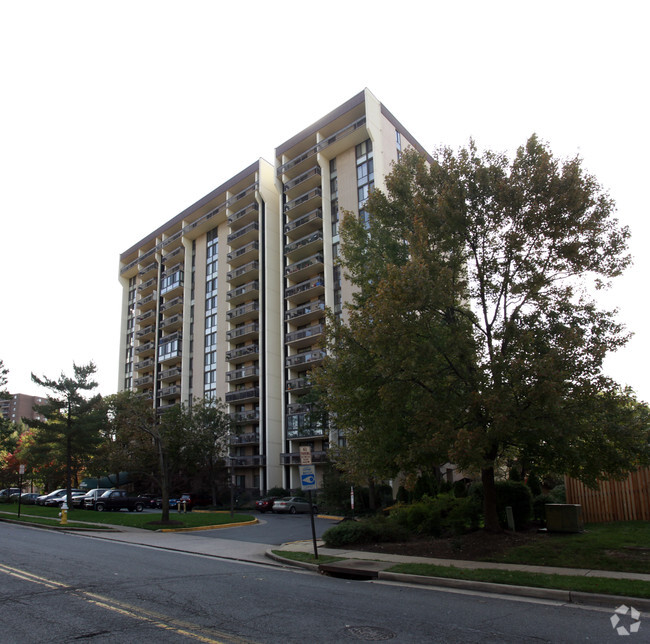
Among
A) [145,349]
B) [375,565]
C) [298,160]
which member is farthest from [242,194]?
[375,565]

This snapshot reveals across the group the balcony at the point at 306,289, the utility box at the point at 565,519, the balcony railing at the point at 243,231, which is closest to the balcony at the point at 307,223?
the balcony railing at the point at 243,231

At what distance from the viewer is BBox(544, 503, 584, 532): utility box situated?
576 inches

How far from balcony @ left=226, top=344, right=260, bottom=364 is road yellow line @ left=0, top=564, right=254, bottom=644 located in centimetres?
4133

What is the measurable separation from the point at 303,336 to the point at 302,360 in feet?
7.18

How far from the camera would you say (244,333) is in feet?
171

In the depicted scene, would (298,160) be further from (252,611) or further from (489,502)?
(252,611)

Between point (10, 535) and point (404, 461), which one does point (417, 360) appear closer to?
point (404, 461)

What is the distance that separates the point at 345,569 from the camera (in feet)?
38.6

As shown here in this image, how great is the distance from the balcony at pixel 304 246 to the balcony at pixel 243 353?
9565 mm

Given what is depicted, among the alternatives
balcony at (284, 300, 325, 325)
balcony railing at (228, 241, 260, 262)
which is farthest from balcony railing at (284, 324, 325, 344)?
balcony railing at (228, 241, 260, 262)

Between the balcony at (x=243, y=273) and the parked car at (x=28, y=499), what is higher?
the balcony at (x=243, y=273)

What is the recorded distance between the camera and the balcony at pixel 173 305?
63000 mm

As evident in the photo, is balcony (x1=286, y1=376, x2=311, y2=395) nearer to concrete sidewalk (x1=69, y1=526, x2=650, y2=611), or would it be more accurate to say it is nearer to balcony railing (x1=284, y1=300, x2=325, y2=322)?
balcony railing (x1=284, y1=300, x2=325, y2=322)

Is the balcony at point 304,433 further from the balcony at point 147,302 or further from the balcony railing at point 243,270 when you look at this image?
the balcony at point 147,302
